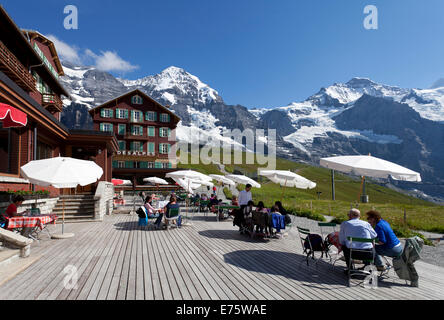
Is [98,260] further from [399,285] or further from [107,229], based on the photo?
[399,285]

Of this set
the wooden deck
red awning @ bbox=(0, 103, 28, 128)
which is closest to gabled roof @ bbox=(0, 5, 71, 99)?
red awning @ bbox=(0, 103, 28, 128)

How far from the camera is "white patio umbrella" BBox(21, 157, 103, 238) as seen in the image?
24.2 feet

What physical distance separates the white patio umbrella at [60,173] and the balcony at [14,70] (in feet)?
37.4

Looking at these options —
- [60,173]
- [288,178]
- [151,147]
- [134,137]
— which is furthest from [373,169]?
[134,137]

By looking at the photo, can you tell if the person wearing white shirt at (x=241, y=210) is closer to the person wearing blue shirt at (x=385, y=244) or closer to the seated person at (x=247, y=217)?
the seated person at (x=247, y=217)

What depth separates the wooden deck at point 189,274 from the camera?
4445 mm

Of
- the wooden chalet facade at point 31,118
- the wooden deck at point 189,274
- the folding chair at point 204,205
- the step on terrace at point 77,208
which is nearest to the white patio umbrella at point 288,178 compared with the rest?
the wooden deck at point 189,274

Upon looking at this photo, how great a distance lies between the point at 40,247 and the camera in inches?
287

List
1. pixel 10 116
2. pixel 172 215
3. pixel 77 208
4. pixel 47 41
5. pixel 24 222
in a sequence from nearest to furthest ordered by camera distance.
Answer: pixel 24 222 < pixel 10 116 < pixel 172 215 < pixel 77 208 < pixel 47 41

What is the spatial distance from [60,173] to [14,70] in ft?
43.4

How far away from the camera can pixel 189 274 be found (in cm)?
535

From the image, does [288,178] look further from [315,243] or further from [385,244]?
[385,244]

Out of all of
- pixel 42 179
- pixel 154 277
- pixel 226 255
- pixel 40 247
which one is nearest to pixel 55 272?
pixel 154 277
